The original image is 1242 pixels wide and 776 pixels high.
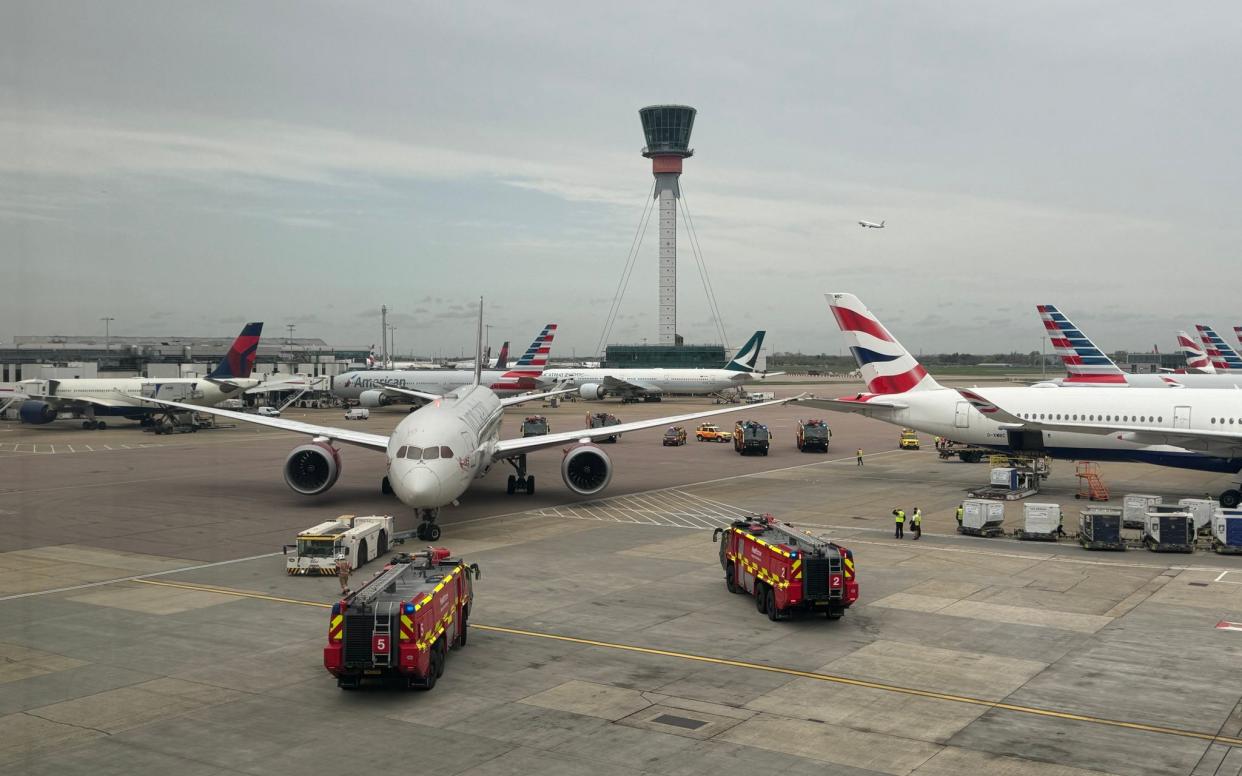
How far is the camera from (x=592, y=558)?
29.0 meters

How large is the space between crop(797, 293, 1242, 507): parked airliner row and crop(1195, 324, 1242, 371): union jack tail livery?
79.1 meters

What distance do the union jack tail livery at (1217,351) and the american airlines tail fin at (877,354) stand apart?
8089cm

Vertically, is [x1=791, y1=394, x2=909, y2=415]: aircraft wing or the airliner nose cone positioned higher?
[x1=791, y1=394, x2=909, y2=415]: aircraft wing

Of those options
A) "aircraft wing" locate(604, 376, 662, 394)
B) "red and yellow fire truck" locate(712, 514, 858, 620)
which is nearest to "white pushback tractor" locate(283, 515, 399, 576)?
"red and yellow fire truck" locate(712, 514, 858, 620)

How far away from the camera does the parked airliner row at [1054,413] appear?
128ft

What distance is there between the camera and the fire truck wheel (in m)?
A: 21.8

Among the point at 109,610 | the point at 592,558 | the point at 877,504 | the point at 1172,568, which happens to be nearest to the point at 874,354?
the point at 877,504

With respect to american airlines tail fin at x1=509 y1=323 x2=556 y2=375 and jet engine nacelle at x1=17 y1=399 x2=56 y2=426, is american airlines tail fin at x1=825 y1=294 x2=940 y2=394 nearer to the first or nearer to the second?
american airlines tail fin at x1=509 y1=323 x2=556 y2=375

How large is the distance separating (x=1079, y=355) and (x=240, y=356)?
7130cm

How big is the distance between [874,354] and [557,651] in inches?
1342

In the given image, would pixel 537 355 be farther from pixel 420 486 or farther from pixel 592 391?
pixel 420 486

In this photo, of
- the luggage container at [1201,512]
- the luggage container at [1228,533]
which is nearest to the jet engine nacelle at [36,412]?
the luggage container at [1201,512]

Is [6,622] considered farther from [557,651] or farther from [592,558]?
[592,558]

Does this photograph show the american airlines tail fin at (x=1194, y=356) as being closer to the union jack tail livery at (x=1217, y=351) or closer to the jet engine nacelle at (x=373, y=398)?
the union jack tail livery at (x=1217, y=351)
